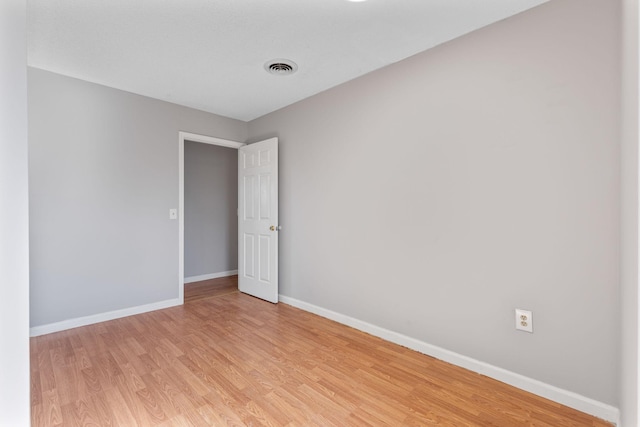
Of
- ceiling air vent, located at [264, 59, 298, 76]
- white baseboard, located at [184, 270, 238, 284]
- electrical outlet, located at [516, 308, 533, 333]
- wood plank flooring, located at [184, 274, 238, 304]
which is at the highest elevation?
ceiling air vent, located at [264, 59, 298, 76]

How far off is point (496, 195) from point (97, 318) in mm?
3674

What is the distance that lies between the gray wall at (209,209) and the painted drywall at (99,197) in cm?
129

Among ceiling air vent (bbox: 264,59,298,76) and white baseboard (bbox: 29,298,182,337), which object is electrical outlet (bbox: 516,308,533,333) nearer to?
ceiling air vent (bbox: 264,59,298,76)

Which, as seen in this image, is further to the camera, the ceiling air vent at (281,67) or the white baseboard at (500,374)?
the ceiling air vent at (281,67)

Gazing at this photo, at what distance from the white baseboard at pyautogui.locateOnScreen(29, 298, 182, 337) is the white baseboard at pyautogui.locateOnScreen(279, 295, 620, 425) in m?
1.99

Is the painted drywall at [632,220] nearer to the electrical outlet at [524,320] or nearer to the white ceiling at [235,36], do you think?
the electrical outlet at [524,320]

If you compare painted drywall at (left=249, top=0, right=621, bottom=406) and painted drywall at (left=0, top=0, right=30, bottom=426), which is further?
painted drywall at (left=249, top=0, right=621, bottom=406)

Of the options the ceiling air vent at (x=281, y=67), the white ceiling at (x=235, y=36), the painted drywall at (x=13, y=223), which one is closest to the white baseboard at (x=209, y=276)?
the white ceiling at (x=235, y=36)

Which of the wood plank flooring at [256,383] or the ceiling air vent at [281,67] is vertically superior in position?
the ceiling air vent at [281,67]

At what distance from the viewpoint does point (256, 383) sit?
191 centimetres

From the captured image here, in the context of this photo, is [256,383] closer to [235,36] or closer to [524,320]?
[524,320]

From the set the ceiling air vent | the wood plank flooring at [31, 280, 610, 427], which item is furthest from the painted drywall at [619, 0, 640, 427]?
the ceiling air vent

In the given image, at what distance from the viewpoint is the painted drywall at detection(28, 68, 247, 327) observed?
104 inches

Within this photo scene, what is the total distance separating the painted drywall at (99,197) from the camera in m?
2.65
